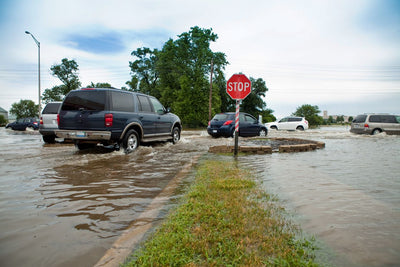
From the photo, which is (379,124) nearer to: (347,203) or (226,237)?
(347,203)

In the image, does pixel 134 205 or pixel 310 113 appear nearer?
pixel 134 205

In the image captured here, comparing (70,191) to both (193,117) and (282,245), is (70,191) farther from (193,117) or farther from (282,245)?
(193,117)

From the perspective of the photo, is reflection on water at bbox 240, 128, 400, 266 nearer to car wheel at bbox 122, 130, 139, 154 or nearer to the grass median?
the grass median

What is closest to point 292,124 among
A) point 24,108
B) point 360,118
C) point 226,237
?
point 360,118

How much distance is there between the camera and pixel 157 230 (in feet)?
8.50

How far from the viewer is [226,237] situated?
7.82ft

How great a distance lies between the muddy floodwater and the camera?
7.41ft

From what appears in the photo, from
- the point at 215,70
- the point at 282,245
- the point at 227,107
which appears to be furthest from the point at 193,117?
the point at 282,245

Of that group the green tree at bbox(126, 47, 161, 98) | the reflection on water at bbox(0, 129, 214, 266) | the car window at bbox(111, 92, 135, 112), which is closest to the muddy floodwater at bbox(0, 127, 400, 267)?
the reflection on water at bbox(0, 129, 214, 266)

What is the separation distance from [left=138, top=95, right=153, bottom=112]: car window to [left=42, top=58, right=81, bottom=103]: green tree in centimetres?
5302

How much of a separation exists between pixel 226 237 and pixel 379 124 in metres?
21.2

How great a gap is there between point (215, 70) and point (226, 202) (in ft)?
114

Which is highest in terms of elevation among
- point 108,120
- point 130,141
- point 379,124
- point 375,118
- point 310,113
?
point 310,113

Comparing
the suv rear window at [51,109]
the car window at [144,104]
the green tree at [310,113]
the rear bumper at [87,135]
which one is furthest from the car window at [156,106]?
the green tree at [310,113]
